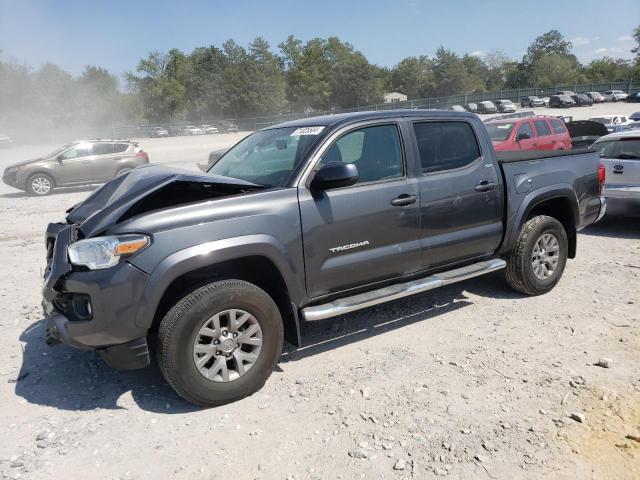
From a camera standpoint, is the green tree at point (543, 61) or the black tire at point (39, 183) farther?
the green tree at point (543, 61)

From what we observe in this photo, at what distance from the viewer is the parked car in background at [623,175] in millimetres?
7582

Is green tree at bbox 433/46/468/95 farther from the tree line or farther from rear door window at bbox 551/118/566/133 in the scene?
rear door window at bbox 551/118/566/133

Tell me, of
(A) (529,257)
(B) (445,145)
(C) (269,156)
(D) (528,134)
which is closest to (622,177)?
(A) (529,257)

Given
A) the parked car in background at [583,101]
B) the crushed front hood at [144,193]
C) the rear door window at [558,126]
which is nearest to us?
the crushed front hood at [144,193]

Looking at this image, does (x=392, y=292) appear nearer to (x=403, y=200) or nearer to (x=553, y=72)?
(x=403, y=200)

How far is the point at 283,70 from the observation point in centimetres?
9800

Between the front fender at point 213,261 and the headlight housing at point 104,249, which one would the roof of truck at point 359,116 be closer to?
the front fender at point 213,261

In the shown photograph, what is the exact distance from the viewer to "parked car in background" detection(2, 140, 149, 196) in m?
15.1

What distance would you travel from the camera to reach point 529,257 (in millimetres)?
5047

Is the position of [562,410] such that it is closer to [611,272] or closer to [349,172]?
[349,172]

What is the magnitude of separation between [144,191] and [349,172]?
54.4 inches

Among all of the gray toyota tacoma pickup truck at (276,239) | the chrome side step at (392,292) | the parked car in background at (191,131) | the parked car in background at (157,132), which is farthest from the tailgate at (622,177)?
the parked car in background at (191,131)

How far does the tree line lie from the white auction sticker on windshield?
70.9 m

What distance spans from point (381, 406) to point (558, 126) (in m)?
14.7
